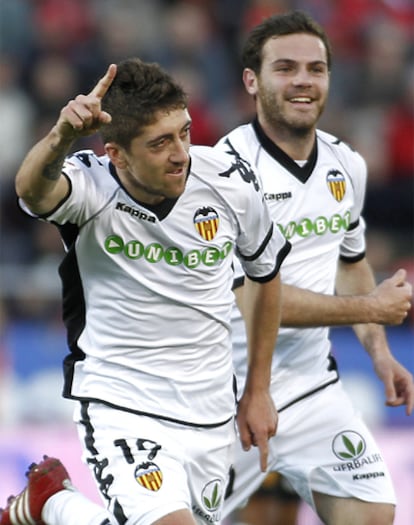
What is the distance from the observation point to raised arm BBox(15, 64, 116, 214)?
14.7ft

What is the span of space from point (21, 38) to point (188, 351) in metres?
8.62

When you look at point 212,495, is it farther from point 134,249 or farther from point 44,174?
point 44,174

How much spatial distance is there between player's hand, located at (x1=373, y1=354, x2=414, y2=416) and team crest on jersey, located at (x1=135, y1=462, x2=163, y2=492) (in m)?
1.52

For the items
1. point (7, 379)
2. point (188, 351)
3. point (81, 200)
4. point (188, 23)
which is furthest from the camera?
point (188, 23)

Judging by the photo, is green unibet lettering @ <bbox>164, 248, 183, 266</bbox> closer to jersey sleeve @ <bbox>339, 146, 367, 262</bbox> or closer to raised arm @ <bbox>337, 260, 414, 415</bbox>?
raised arm @ <bbox>337, 260, 414, 415</bbox>

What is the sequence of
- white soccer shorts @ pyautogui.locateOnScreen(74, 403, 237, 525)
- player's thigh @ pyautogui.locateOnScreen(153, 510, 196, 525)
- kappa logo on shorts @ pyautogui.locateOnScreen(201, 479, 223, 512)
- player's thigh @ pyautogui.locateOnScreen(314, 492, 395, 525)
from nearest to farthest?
player's thigh @ pyautogui.locateOnScreen(153, 510, 196, 525), white soccer shorts @ pyautogui.locateOnScreen(74, 403, 237, 525), kappa logo on shorts @ pyautogui.locateOnScreen(201, 479, 223, 512), player's thigh @ pyautogui.locateOnScreen(314, 492, 395, 525)

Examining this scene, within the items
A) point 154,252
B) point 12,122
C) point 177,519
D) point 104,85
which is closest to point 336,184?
point 154,252

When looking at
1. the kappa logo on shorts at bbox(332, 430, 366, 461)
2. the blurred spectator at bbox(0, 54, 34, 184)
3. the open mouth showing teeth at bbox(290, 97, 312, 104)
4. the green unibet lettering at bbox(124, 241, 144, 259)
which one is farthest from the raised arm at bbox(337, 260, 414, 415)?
the blurred spectator at bbox(0, 54, 34, 184)

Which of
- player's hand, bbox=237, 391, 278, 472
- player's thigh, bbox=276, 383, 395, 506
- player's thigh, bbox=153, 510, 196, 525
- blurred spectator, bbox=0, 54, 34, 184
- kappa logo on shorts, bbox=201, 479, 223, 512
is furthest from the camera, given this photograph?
blurred spectator, bbox=0, 54, 34, 184

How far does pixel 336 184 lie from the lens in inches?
237

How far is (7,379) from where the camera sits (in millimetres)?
10094

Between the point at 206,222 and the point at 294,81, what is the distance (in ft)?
3.41

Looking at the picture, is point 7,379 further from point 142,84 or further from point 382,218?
point 142,84

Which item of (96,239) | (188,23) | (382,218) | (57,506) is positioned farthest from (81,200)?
(188,23)
